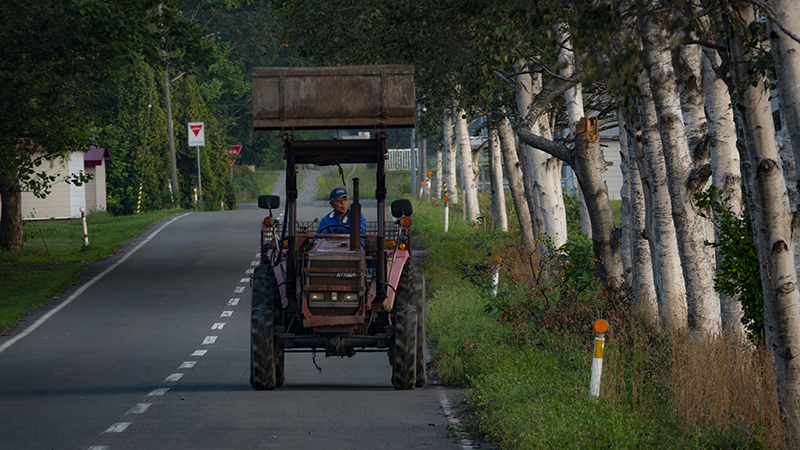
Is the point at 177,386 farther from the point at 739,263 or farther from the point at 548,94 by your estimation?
the point at 548,94

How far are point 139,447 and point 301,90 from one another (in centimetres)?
419

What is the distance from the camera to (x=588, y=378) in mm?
10875

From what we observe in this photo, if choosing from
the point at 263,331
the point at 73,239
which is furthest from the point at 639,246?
the point at 73,239

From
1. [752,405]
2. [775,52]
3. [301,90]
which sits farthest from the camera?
[301,90]

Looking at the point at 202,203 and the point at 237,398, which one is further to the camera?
the point at 202,203

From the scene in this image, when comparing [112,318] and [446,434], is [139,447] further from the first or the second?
[112,318]

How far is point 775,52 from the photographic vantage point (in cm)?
693

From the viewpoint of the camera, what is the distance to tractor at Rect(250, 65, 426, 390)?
1083cm

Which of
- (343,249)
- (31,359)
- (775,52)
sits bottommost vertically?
(31,359)

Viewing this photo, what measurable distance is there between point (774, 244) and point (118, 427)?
6057 mm

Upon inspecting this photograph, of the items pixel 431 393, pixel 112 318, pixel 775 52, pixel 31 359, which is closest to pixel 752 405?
pixel 775 52

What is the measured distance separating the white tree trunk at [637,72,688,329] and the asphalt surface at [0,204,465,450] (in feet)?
8.84

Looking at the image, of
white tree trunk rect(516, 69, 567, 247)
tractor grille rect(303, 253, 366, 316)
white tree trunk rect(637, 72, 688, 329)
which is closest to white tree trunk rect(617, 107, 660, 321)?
white tree trunk rect(637, 72, 688, 329)

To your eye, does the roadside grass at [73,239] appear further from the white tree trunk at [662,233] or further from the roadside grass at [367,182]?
the roadside grass at [367,182]
